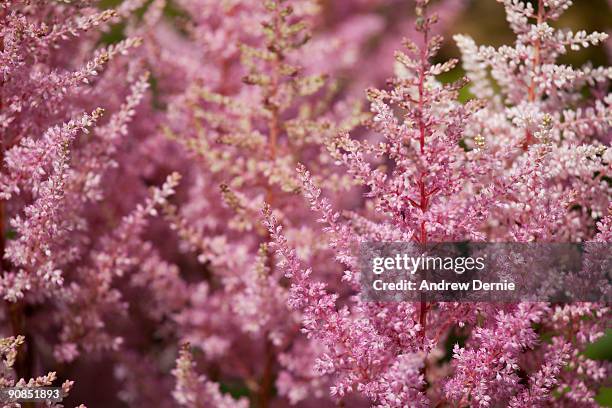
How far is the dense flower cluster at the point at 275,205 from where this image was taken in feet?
3.05

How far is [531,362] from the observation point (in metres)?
1.08

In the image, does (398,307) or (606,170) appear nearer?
(398,307)

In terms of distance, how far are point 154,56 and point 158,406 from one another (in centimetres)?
69

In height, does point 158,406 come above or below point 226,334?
below

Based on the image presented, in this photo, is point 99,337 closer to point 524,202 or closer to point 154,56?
point 154,56

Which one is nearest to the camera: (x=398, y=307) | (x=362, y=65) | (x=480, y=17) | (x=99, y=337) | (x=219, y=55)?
(x=398, y=307)

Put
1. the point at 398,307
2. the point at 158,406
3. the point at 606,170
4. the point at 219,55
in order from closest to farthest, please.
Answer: the point at 398,307 < the point at 606,170 < the point at 158,406 < the point at 219,55

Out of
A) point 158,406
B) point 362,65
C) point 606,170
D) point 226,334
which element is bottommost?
point 158,406

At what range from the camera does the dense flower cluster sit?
0.93 m

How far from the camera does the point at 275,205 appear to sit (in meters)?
1.37

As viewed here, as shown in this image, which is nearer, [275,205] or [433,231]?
[433,231]

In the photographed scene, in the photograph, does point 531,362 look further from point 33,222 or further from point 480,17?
point 480,17

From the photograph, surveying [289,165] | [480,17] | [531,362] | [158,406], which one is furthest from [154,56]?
[480,17]

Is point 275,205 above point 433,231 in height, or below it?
above
